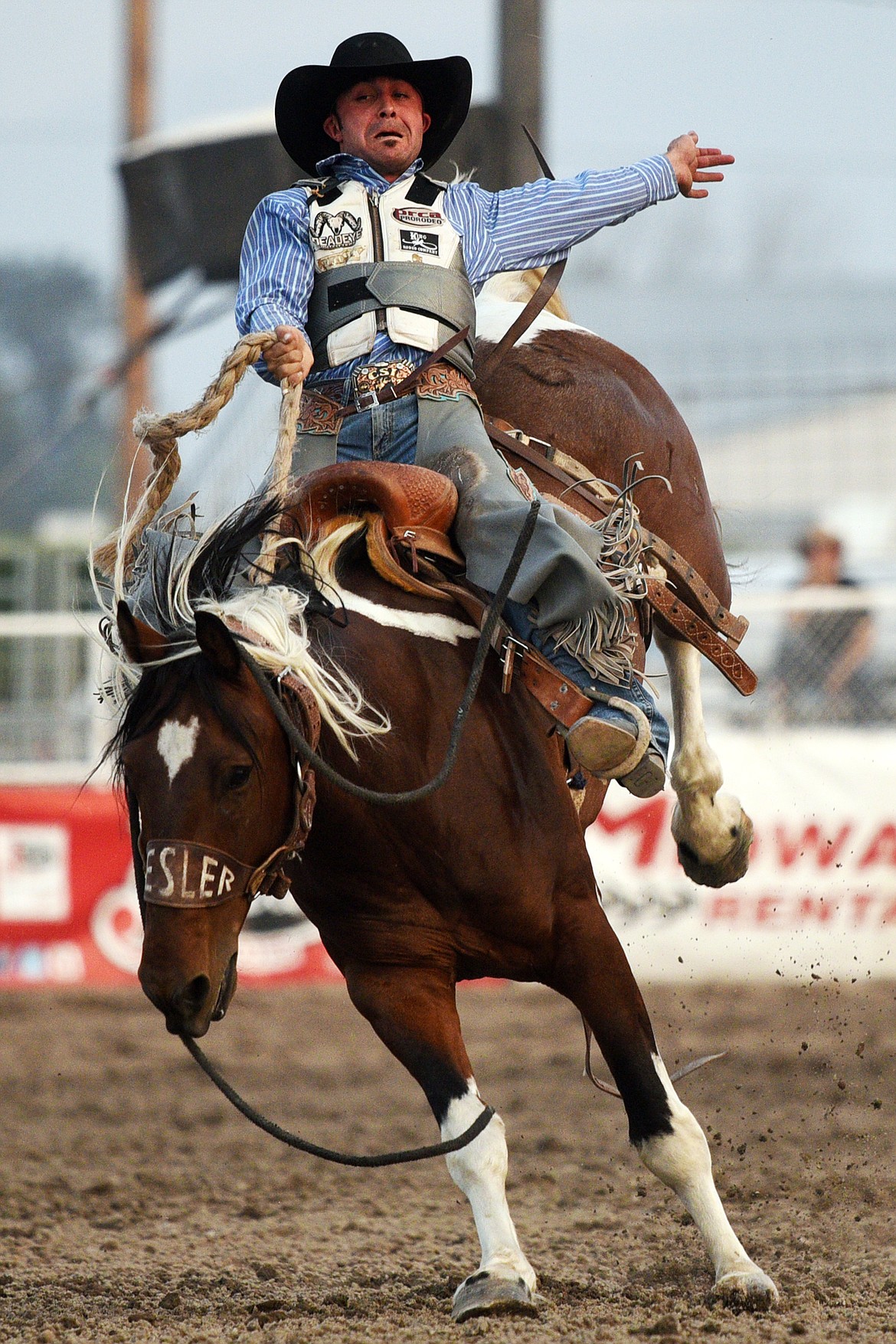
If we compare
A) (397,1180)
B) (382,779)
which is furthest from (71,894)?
(382,779)

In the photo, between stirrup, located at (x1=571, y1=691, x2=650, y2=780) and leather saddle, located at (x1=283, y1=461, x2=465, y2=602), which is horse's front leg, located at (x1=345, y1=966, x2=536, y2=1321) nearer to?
stirrup, located at (x1=571, y1=691, x2=650, y2=780)

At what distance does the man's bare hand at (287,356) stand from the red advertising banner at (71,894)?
4.93m

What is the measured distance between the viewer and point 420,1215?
4.65m

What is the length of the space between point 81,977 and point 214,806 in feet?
18.4

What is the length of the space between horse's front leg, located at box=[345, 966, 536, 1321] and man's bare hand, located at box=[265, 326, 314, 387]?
4.15 feet

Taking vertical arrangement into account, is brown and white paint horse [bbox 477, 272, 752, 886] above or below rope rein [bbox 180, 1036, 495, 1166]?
above

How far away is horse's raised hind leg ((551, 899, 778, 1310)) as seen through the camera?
11.3ft

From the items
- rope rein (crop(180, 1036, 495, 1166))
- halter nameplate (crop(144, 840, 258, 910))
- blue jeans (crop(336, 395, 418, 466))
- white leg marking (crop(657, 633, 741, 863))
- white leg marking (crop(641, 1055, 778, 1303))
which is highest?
blue jeans (crop(336, 395, 418, 466))

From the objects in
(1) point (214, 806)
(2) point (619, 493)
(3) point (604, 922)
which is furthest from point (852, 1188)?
(1) point (214, 806)

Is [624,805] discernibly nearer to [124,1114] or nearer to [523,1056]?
[523,1056]

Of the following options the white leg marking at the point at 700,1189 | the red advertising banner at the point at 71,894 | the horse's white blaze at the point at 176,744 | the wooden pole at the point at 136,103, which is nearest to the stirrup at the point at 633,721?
the white leg marking at the point at 700,1189

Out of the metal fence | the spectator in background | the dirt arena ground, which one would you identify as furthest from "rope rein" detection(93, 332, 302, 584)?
the spectator in background

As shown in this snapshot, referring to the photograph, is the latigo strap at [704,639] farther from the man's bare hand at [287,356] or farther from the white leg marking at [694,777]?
the man's bare hand at [287,356]

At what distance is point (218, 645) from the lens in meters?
2.96
